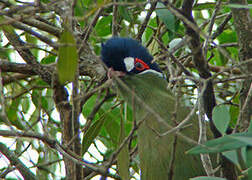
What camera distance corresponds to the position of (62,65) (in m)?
1.46

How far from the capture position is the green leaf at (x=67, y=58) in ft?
4.75

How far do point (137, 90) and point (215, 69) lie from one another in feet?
3.27

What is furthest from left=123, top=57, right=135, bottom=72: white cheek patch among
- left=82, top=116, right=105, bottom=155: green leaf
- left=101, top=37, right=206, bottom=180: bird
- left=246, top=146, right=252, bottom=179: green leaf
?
left=246, top=146, right=252, bottom=179: green leaf

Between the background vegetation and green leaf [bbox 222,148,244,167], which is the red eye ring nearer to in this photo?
the background vegetation

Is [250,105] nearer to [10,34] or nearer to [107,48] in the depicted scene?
[107,48]

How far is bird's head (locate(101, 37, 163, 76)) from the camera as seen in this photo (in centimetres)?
239

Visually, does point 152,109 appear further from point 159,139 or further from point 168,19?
point 168,19

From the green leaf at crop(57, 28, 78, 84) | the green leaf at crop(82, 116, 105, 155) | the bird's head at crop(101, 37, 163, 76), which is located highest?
the bird's head at crop(101, 37, 163, 76)

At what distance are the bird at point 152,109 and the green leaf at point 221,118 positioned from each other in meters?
0.47

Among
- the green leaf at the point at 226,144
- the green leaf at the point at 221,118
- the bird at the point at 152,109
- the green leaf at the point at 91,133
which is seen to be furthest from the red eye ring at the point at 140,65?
the green leaf at the point at 226,144

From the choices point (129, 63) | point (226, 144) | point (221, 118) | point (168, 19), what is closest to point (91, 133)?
point (129, 63)

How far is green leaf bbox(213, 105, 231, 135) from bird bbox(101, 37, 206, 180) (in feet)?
1.56

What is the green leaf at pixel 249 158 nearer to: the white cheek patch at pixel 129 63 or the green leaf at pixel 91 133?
the green leaf at pixel 91 133

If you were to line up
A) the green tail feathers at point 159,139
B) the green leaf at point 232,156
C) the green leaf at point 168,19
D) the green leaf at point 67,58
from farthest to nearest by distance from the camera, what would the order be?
the green tail feathers at point 159,139
the green leaf at point 168,19
the green leaf at point 67,58
the green leaf at point 232,156
